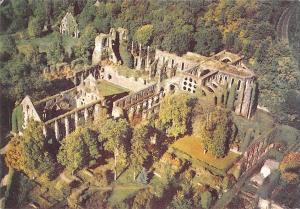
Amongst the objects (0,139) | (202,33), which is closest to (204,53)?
(202,33)

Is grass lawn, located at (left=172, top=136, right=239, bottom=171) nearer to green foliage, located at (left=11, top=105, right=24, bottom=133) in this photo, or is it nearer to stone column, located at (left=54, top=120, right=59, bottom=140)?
stone column, located at (left=54, top=120, right=59, bottom=140)

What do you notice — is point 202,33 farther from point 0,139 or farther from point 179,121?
point 0,139

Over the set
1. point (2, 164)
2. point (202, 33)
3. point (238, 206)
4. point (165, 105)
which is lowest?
point (238, 206)

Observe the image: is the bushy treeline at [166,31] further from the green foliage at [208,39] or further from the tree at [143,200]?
the tree at [143,200]

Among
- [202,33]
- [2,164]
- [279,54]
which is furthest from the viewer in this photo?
[202,33]

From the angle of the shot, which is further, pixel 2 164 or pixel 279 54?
pixel 279 54
